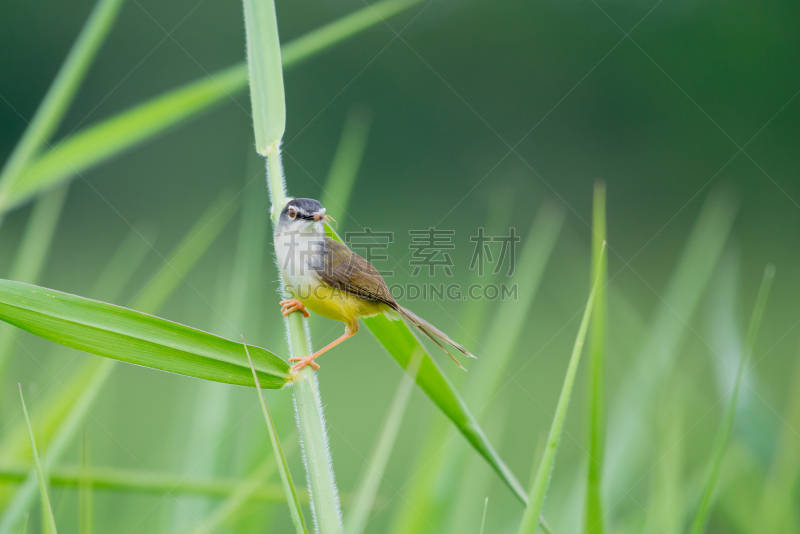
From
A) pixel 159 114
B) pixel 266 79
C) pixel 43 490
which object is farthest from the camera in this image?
pixel 159 114

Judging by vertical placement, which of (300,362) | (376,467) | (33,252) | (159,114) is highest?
(33,252)

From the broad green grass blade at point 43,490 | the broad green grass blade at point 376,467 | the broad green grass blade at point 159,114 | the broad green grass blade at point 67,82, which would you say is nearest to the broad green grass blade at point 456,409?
the broad green grass blade at point 376,467

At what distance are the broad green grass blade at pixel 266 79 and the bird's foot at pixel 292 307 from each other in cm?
41

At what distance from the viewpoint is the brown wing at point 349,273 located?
177 centimetres

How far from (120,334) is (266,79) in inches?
27.0

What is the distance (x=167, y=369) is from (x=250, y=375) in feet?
0.47

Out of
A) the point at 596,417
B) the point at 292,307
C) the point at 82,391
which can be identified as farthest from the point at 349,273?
the point at 596,417

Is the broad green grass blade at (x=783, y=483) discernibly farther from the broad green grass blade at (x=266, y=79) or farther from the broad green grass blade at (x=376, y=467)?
→ the broad green grass blade at (x=266, y=79)

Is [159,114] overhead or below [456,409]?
overhead

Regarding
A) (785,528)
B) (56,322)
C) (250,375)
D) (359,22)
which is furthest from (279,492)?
(785,528)

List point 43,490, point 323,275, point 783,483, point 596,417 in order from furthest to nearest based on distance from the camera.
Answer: point 323,275 < point 783,483 < point 596,417 < point 43,490

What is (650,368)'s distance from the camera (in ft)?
5.53

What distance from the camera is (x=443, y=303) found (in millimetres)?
7383

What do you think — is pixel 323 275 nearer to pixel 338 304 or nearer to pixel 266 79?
pixel 338 304
